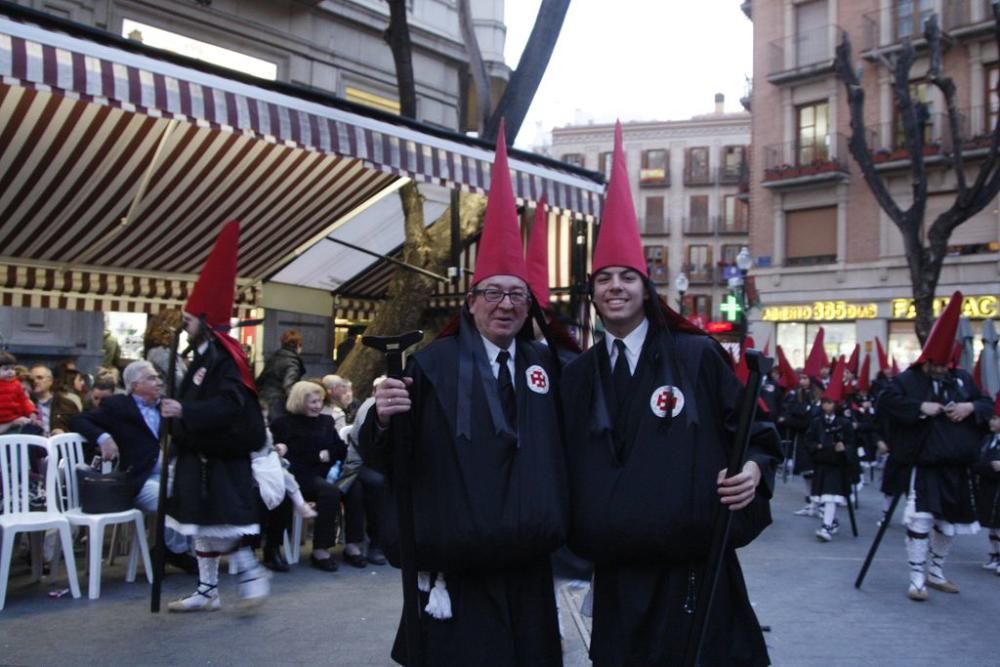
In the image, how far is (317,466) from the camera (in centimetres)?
847

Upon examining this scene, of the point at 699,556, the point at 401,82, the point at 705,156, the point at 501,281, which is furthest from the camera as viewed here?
the point at 705,156

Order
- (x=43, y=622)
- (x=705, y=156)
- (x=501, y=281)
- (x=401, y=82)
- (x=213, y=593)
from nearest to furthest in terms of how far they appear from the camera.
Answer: (x=501, y=281)
(x=43, y=622)
(x=213, y=593)
(x=401, y=82)
(x=705, y=156)

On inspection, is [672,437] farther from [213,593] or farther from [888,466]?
[888,466]

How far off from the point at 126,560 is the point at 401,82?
5.71 metres

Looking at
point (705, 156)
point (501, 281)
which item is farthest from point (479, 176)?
point (705, 156)

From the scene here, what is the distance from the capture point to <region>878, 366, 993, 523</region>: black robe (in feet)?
24.3

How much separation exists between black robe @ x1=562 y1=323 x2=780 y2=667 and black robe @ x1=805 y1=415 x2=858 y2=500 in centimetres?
782

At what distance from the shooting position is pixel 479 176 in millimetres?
8336

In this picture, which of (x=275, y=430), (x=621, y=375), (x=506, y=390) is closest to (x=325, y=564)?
(x=275, y=430)

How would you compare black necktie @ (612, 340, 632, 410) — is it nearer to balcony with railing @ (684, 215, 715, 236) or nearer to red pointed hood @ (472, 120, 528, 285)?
red pointed hood @ (472, 120, 528, 285)

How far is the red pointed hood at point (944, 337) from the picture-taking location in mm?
7207

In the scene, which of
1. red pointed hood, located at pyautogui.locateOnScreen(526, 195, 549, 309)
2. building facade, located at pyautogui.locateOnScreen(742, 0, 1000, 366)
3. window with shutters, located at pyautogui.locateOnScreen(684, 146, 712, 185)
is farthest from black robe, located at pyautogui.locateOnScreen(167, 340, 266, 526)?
window with shutters, located at pyautogui.locateOnScreen(684, 146, 712, 185)

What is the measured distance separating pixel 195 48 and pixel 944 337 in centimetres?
1158

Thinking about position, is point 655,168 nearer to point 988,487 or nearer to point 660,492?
point 988,487
